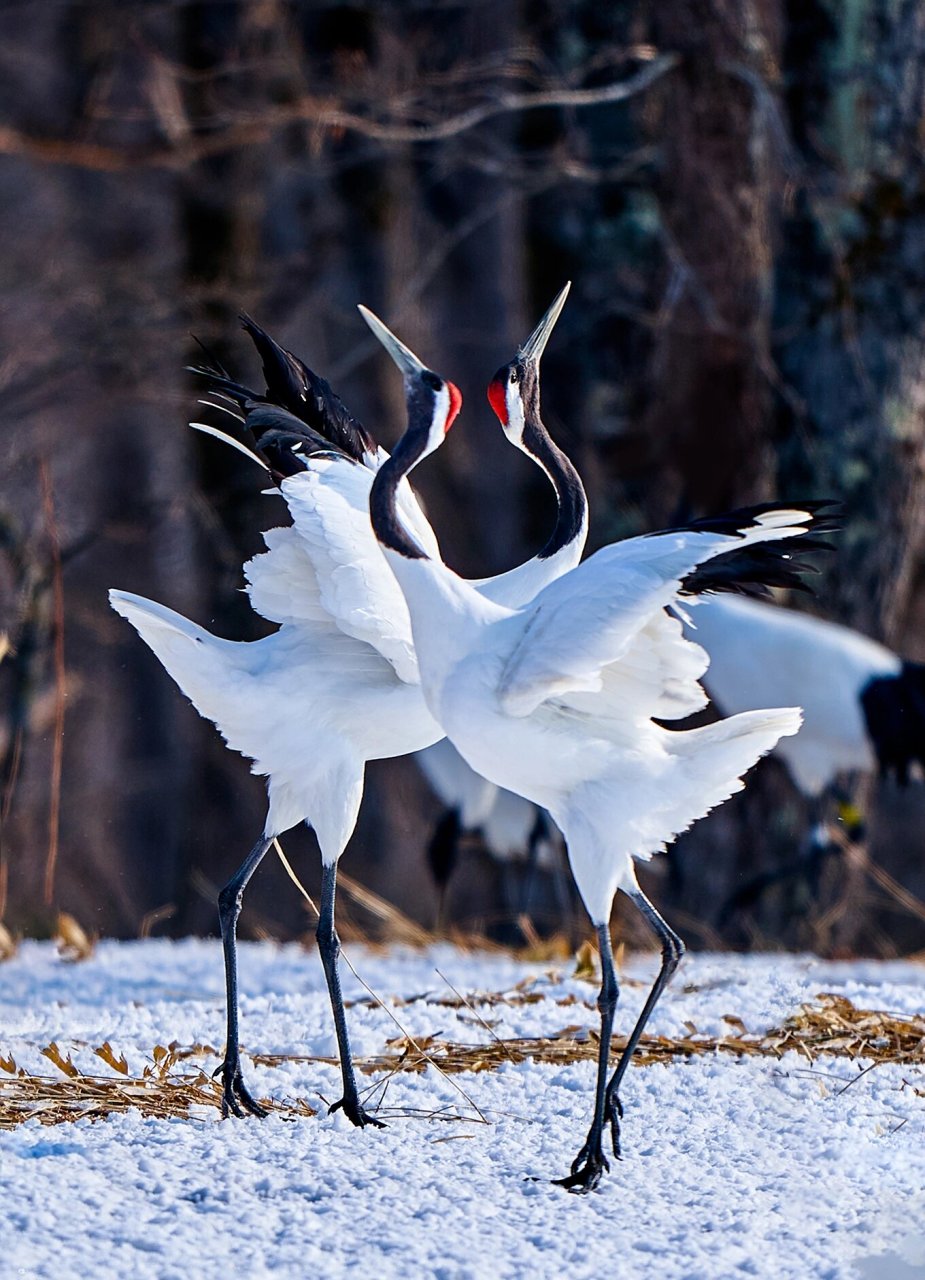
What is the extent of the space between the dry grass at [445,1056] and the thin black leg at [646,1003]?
0.30 m

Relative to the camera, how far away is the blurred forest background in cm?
796

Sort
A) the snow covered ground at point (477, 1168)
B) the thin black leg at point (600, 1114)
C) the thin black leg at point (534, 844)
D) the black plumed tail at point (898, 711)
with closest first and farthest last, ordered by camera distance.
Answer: the snow covered ground at point (477, 1168), the thin black leg at point (600, 1114), the black plumed tail at point (898, 711), the thin black leg at point (534, 844)

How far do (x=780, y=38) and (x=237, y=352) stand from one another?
4484 mm

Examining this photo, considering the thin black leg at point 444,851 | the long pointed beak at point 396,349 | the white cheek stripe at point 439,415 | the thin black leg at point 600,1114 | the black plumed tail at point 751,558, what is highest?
the long pointed beak at point 396,349

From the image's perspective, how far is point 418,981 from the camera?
17.8 ft

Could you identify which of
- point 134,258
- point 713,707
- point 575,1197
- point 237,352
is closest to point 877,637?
point 713,707

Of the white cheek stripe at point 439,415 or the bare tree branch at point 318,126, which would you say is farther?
the bare tree branch at point 318,126

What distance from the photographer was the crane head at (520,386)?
4.03 m

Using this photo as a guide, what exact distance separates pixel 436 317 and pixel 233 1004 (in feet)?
35.3

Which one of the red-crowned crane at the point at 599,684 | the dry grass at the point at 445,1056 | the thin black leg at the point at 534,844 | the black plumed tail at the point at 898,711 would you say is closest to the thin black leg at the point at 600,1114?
the red-crowned crane at the point at 599,684

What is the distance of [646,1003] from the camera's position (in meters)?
3.72

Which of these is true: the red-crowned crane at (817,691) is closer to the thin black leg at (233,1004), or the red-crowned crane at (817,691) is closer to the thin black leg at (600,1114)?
the thin black leg at (233,1004)

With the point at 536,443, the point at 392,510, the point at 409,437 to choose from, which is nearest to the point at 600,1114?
the point at 392,510

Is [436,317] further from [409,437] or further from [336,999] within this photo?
[336,999]
